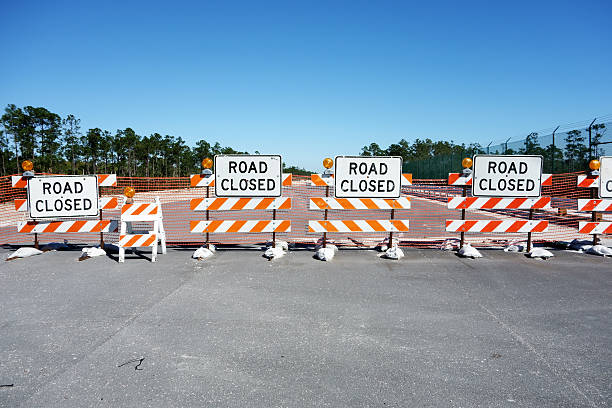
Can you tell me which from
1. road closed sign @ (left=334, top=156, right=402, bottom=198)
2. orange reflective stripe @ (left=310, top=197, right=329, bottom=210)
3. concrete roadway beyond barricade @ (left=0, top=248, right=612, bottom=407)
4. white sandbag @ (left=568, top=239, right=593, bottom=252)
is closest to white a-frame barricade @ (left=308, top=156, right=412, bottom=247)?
road closed sign @ (left=334, top=156, right=402, bottom=198)

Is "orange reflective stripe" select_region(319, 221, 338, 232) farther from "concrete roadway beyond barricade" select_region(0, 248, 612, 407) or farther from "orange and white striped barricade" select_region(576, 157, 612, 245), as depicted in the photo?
"orange and white striped barricade" select_region(576, 157, 612, 245)

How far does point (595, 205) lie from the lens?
869cm

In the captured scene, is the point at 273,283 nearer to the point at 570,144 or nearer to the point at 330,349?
the point at 330,349

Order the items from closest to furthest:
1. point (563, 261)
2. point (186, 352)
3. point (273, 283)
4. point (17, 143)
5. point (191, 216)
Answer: point (186, 352), point (273, 283), point (563, 261), point (191, 216), point (17, 143)

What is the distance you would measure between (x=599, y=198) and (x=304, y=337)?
344 inches

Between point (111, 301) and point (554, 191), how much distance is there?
1925cm

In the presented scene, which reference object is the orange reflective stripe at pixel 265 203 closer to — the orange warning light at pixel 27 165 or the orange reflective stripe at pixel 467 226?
the orange reflective stripe at pixel 467 226

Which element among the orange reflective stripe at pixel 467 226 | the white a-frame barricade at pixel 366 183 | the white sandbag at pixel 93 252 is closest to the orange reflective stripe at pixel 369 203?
the white a-frame barricade at pixel 366 183

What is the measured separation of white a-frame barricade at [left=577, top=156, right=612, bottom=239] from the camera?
8.59 m

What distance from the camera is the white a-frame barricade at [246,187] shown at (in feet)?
27.0

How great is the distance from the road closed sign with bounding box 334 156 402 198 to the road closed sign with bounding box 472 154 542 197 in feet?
6.18

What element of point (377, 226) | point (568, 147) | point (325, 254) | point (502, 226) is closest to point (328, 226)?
point (325, 254)

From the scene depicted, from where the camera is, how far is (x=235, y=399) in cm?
293

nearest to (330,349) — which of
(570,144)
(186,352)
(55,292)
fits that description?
(186,352)
